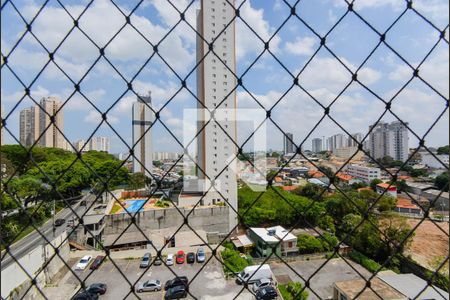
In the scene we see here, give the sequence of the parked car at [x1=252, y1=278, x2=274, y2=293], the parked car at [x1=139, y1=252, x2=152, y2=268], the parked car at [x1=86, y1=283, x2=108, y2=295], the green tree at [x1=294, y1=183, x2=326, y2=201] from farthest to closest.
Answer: the green tree at [x1=294, y1=183, x2=326, y2=201], the parked car at [x1=139, y1=252, x2=152, y2=268], the parked car at [x1=252, y1=278, x2=274, y2=293], the parked car at [x1=86, y1=283, x2=108, y2=295]

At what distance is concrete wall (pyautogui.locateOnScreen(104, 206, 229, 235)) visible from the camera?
25.1 feet

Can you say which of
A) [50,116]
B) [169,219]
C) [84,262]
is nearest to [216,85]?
[169,219]

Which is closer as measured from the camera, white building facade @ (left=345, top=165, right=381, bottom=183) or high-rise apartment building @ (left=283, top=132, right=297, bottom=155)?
high-rise apartment building @ (left=283, top=132, right=297, bottom=155)

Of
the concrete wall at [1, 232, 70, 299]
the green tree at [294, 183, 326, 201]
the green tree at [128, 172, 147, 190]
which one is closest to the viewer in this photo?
the concrete wall at [1, 232, 70, 299]

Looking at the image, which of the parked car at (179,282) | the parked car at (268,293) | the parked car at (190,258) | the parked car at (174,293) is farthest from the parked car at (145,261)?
the parked car at (268,293)

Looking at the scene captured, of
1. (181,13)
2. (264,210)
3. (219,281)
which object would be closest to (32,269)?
(219,281)

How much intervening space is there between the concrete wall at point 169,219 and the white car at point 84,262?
2.08 metres

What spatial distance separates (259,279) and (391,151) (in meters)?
8.78

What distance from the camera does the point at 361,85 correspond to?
0.70 m

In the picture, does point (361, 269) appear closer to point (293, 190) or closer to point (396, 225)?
point (396, 225)

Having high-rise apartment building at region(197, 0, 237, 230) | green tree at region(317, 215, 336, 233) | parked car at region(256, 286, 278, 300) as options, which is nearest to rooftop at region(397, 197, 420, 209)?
green tree at region(317, 215, 336, 233)

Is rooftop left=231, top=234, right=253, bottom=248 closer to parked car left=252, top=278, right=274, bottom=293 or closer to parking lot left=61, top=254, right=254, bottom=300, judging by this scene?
parking lot left=61, top=254, right=254, bottom=300

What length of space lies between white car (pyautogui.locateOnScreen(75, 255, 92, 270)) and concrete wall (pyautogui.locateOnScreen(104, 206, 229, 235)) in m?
2.08

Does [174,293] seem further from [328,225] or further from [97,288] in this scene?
[328,225]
